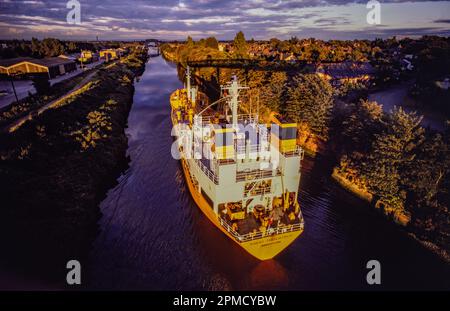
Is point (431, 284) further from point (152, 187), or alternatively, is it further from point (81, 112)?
point (81, 112)

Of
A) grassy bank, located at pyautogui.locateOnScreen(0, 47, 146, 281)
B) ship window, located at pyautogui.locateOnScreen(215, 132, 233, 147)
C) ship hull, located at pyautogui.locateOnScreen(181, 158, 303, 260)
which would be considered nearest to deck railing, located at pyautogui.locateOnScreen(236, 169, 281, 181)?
ship window, located at pyautogui.locateOnScreen(215, 132, 233, 147)

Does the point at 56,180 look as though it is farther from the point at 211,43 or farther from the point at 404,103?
the point at 211,43

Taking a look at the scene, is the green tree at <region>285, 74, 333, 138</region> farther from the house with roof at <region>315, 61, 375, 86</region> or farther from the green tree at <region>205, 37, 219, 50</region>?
the green tree at <region>205, 37, 219, 50</region>

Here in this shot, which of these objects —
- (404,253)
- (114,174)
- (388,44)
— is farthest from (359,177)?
(388,44)

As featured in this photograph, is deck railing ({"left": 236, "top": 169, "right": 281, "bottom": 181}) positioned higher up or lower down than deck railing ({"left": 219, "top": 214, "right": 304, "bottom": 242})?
higher up

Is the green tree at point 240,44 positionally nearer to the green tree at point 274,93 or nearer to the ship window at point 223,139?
the green tree at point 274,93

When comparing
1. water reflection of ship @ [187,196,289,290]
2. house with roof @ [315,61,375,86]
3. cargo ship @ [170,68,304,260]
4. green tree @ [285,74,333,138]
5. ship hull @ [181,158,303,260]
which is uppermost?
house with roof @ [315,61,375,86]

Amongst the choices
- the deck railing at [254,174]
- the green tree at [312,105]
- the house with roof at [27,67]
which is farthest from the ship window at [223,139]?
the house with roof at [27,67]
